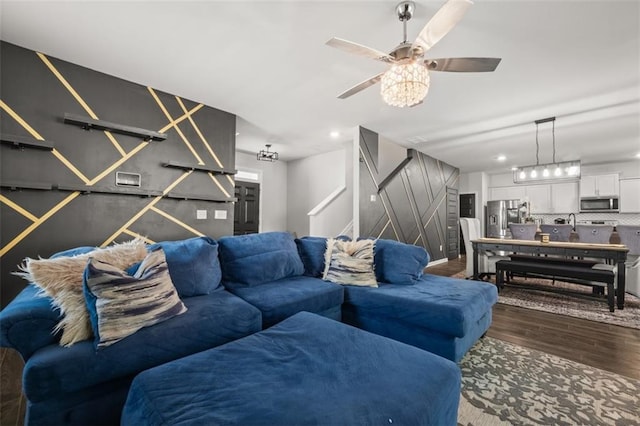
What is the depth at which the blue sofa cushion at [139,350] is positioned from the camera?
1183 millimetres

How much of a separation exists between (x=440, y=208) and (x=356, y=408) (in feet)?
23.1

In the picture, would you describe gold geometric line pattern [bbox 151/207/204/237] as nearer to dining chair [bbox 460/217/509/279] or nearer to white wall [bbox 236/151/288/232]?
white wall [bbox 236/151/288/232]

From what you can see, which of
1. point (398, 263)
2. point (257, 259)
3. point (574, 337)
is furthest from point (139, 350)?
point (574, 337)

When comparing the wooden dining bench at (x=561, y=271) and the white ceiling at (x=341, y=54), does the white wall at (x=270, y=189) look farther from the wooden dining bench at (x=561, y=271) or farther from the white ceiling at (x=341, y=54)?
the wooden dining bench at (x=561, y=271)

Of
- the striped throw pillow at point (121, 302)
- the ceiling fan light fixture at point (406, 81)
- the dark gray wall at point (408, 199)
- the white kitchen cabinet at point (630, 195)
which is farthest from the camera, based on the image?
the white kitchen cabinet at point (630, 195)

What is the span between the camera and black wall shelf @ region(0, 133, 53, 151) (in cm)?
236

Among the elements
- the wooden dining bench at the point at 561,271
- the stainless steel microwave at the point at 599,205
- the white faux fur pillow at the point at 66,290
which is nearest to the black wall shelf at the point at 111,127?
the white faux fur pillow at the point at 66,290

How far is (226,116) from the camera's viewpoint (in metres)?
4.03

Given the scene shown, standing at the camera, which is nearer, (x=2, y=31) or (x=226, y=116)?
(x=2, y=31)

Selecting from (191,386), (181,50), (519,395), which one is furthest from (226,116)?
(519,395)

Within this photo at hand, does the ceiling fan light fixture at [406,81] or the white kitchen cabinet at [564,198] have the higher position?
the ceiling fan light fixture at [406,81]

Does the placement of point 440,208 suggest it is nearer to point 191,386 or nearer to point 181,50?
point 181,50

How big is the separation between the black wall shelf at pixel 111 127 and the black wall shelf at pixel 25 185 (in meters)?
0.68

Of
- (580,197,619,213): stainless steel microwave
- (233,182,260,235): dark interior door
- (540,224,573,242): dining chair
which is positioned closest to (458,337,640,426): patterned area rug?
(540,224,573,242): dining chair
